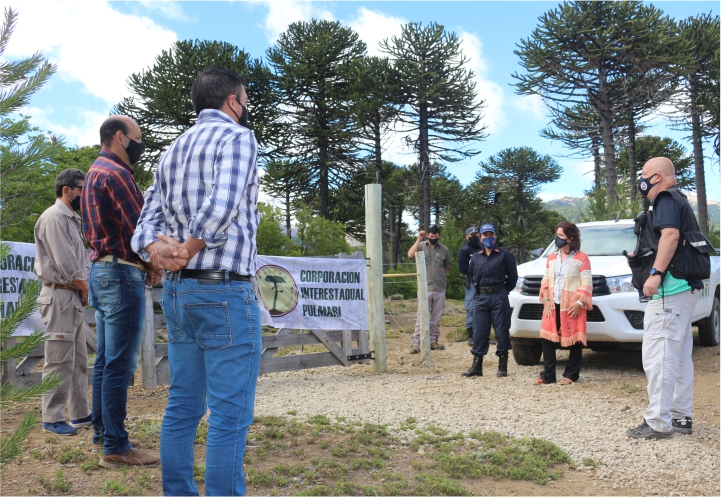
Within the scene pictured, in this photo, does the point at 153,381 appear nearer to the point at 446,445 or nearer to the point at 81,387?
the point at 81,387

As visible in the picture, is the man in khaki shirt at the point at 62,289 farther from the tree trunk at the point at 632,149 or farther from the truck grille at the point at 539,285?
the tree trunk at the point at 632,149

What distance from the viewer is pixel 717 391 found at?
6.40 m

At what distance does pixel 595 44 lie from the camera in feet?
79.8

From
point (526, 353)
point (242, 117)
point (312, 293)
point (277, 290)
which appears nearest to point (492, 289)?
point (526, 353)

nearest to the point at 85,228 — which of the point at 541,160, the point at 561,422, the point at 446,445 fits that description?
the point at 446,445

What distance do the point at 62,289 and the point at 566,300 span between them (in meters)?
4.88

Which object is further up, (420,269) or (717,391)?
(420,269)

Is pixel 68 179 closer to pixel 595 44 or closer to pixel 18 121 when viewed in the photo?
pixel 18 121

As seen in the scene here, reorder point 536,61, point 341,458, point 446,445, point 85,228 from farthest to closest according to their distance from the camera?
point 536,61, point 446,445, point 341,458, point 85,228

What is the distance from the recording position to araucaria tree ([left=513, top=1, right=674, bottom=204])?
23.5 metres

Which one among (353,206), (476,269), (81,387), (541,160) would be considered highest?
(541,160)

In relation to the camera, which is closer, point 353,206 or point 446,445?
point 446,445

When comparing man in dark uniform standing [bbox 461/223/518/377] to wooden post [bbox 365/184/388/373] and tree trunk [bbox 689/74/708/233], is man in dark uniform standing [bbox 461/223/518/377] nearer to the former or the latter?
wooden post [bbox 365/184/388/373]

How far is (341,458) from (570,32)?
23.0 meters
